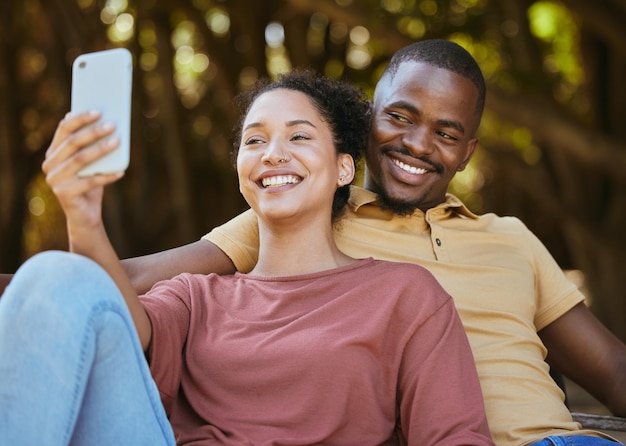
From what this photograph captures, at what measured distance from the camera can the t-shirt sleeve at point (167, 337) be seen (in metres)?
2.35

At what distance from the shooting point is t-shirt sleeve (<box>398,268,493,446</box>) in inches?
88.0

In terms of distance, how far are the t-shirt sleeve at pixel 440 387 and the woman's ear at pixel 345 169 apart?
1.80ft

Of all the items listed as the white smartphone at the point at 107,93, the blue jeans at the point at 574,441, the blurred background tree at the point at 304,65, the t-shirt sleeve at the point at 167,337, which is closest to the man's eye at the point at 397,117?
the t-shirt sleeve at the point at 167,337

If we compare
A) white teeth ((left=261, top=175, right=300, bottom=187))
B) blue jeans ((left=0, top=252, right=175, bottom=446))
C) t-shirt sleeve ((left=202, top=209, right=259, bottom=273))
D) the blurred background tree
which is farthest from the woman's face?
the blurred background tree

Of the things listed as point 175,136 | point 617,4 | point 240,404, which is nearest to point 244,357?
point 240,404

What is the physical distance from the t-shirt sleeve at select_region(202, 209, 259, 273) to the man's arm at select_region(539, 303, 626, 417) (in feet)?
3.21

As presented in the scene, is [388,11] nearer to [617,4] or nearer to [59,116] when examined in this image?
[617,4]

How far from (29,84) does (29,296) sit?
9.96 metres

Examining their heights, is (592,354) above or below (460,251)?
below

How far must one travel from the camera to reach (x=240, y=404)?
2.37 metres

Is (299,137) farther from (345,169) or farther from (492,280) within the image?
(492,280)

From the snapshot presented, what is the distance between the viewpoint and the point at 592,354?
3.03 metres

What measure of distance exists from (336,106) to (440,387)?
1.00 metres

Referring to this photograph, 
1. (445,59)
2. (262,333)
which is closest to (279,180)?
(262,333)
